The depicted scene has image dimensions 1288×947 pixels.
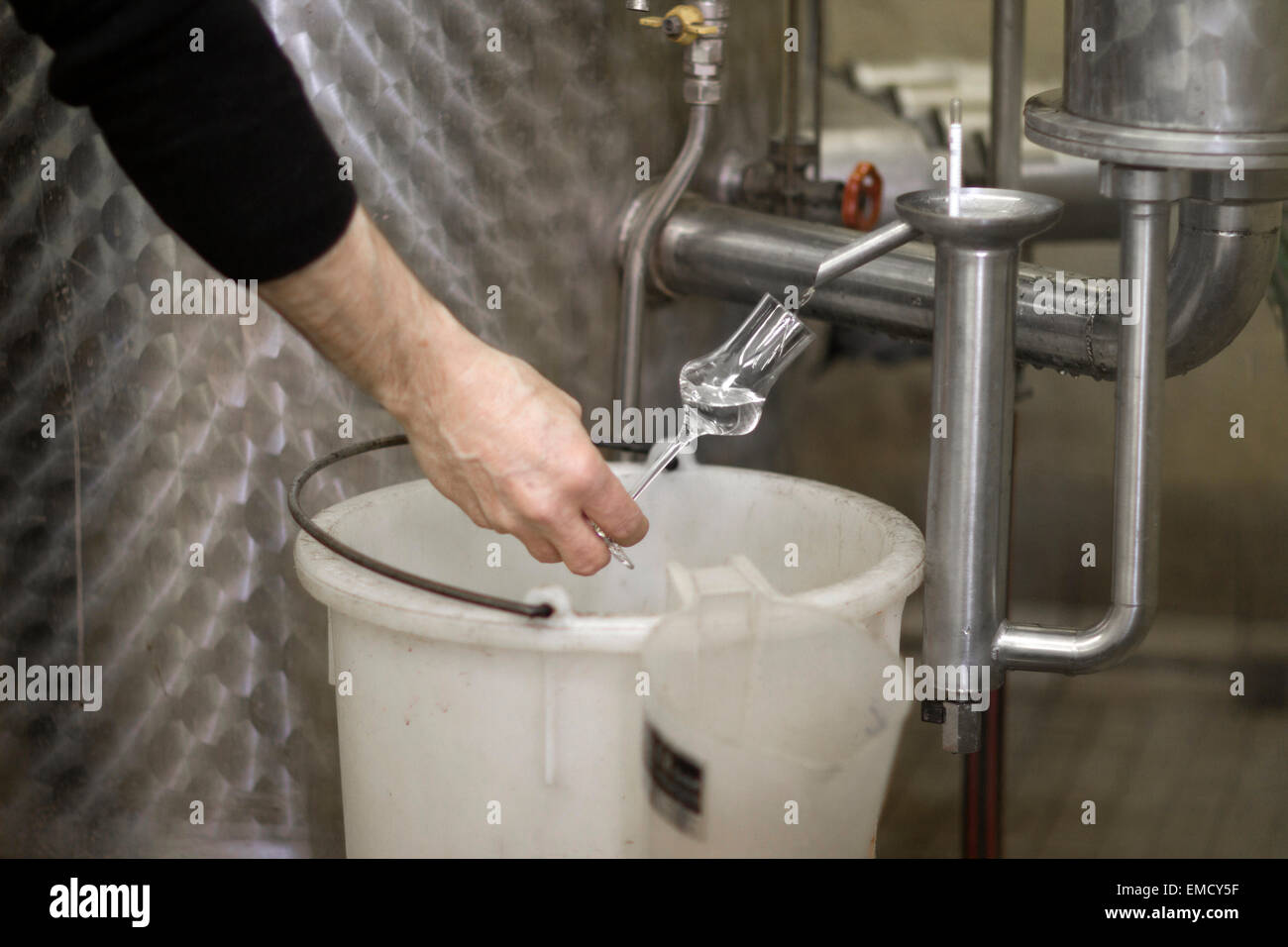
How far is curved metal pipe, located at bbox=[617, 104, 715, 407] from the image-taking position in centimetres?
107

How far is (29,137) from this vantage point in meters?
0.93

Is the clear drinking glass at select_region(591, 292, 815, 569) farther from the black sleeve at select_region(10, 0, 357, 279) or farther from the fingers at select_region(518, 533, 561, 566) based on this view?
the black sleeve at select_region(10, 0, 357, 279)

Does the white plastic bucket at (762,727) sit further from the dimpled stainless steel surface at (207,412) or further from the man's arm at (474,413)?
the dimpled stainless steel surface at (207,412)

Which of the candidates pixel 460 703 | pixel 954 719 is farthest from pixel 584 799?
pixel 954 719

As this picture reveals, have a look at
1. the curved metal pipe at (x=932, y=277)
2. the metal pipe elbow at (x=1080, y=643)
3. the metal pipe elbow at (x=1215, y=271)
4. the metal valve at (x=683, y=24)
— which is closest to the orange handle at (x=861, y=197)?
the curved metal pipe at (x=932, y=277)

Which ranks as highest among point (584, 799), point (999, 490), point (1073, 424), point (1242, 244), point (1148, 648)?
point (1242, 244)

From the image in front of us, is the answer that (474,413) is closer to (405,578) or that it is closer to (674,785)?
(405,578)

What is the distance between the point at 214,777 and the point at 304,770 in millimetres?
67

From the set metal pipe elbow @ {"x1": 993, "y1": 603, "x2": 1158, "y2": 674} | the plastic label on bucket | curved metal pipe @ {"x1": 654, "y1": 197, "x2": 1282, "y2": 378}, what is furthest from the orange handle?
the plastic label on bucket

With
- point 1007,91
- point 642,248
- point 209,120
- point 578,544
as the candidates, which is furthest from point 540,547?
point 1007,91

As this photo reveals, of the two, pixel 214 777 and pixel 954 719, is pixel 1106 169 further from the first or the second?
pixel 214 777

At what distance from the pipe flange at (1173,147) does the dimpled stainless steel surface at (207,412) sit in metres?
0.42

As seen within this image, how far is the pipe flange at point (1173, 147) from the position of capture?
0.71 meters

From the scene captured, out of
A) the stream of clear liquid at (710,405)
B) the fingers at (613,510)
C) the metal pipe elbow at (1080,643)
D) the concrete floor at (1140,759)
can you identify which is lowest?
the concrete floor at (1140,759)
